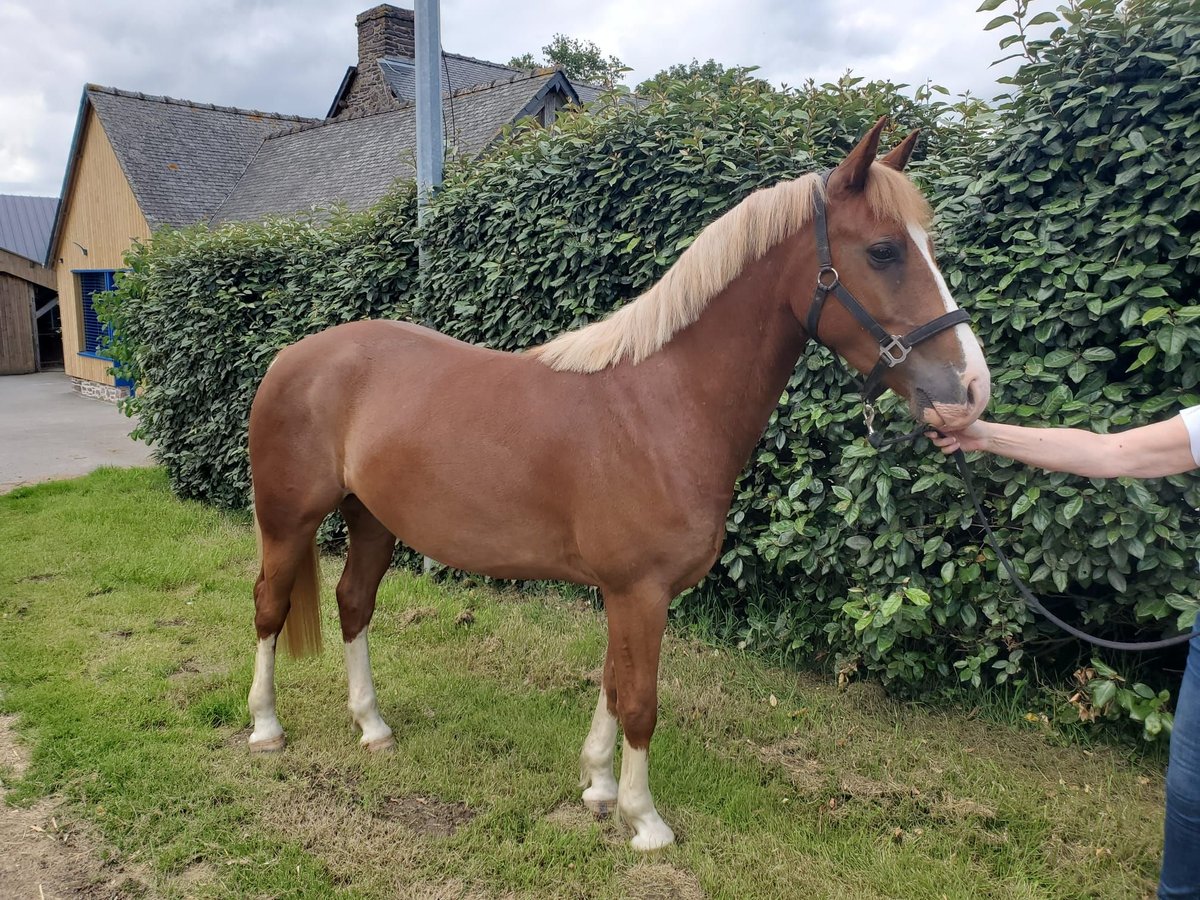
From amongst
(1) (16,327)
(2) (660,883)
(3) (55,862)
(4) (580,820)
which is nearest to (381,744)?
(4) (580,820)

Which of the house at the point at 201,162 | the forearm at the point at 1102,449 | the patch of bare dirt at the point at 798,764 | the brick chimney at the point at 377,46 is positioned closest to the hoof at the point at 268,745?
the patch of bare dirt at the point at 798,764

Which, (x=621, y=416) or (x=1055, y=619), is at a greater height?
(x=621, y=416)

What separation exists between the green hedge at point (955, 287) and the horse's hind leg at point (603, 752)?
116cm

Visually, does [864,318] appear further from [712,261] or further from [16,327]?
[16,327]

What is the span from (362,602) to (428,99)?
11.0ft

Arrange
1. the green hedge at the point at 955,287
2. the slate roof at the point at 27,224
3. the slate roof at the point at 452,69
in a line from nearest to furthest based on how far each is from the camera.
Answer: the green hedge at the point at 955,287 < the slate roof at the point at 452,69 < the slate roof at the point at 27,224

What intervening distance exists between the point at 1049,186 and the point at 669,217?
1733 mm

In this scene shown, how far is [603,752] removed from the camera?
9.23 ft

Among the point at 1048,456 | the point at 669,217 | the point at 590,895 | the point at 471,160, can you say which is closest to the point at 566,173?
the point at 669,217

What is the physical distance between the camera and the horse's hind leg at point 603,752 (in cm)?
278

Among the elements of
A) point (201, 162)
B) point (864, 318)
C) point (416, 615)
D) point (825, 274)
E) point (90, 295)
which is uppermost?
point (201, 162)

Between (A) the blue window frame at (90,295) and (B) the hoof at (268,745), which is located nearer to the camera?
(B) the hoof at (268,745)

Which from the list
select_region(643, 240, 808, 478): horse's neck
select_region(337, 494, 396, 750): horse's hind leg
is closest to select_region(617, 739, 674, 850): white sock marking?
select_region(643, 240, 808, 478): horse's neck

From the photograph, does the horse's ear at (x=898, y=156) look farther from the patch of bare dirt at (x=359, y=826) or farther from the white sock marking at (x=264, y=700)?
the white sock marking at (x=264, y=700)
